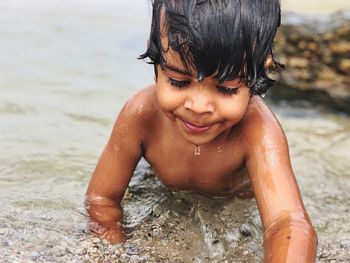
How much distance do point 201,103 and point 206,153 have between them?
2.12 ft

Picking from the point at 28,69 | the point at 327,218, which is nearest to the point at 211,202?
the point at 327,218

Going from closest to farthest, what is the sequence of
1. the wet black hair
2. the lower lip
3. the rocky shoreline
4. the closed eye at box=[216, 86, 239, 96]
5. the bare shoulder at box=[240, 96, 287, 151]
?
the wet black hair → the closed eye at box=[216, 86, 239, 96] → the lower lip → the bare shoulder at box=[240, 96, 287, 151] → the rocky shoreline

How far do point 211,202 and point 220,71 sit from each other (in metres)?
1.11

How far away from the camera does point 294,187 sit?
8.44 ft

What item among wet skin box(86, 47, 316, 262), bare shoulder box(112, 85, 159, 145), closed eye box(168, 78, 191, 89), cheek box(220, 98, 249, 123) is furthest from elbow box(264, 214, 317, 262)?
bare shoulder box(112, 85, 159, 145)

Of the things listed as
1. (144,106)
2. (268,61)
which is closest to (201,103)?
(268,61)

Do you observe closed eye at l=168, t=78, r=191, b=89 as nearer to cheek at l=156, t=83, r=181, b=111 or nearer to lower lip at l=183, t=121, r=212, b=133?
cheek at l=156, t=83, r=181, b=111

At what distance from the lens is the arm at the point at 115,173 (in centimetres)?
290

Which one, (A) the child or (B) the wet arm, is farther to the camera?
(B) the wet arm

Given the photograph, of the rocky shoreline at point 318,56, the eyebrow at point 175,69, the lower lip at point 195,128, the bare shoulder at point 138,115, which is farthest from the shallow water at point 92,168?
the eyebrow at point 175,69

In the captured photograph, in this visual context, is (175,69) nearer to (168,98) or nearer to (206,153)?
(168,98)

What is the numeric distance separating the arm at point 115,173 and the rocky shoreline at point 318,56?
279 cm

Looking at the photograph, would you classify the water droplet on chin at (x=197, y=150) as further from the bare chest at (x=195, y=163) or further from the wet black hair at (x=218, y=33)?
the wet black hair at (x=218, y=33)

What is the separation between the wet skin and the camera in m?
2.38
